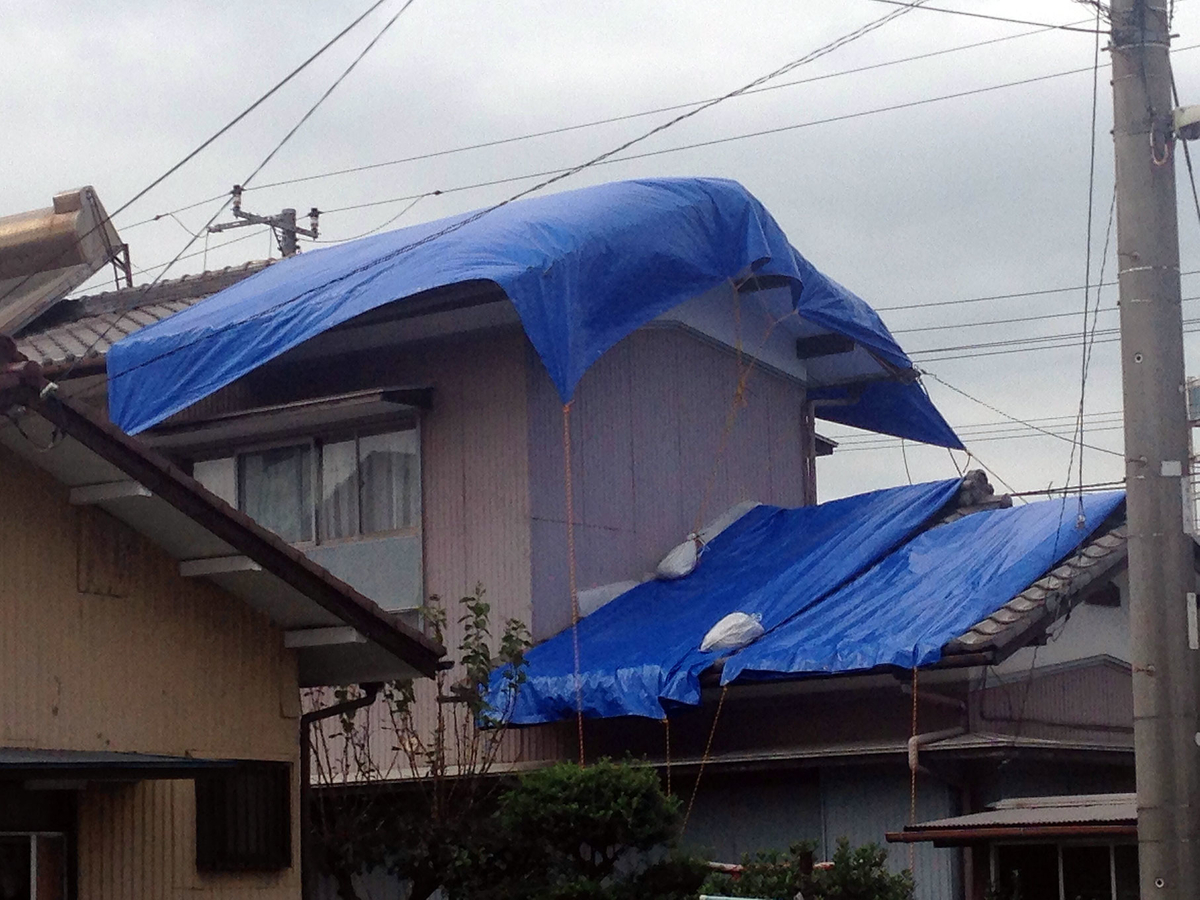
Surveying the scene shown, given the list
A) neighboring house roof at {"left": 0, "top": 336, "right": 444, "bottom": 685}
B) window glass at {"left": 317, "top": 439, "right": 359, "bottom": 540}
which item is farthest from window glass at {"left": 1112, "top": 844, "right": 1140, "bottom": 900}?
window glass at {"left": 317, "top": 439, "right": 359, "bottom": 540}

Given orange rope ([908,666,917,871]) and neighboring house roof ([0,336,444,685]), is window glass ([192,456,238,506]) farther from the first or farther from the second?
orange rope ([908,666,917,871])

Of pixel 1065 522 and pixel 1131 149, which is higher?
pixel 1131 149

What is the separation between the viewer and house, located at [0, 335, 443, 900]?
1029 centimetres

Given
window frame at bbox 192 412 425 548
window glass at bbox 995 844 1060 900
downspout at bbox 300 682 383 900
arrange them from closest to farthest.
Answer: window glass at bbox 995 844 1060 900 → downspout at bbox 300 682 383 900 → window frame at bbox 192 412 425 548

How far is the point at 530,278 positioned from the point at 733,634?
3.32 meters

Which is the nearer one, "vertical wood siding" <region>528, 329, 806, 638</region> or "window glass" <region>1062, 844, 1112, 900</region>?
"window glass" <region>1062, 844, 1112, 900</region>

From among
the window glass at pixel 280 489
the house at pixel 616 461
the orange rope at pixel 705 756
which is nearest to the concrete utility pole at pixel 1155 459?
the house at pixel 616 461

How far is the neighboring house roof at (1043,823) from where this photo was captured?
937 centimetres

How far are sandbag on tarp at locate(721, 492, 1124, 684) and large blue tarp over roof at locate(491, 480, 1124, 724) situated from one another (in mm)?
12

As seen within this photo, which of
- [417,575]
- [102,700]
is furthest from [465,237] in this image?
[102,700]

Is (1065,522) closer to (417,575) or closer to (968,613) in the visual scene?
(968,613)

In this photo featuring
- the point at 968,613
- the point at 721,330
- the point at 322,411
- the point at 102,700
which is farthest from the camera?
the point at 721,330

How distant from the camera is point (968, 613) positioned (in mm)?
14062

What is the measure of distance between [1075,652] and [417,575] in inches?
234
